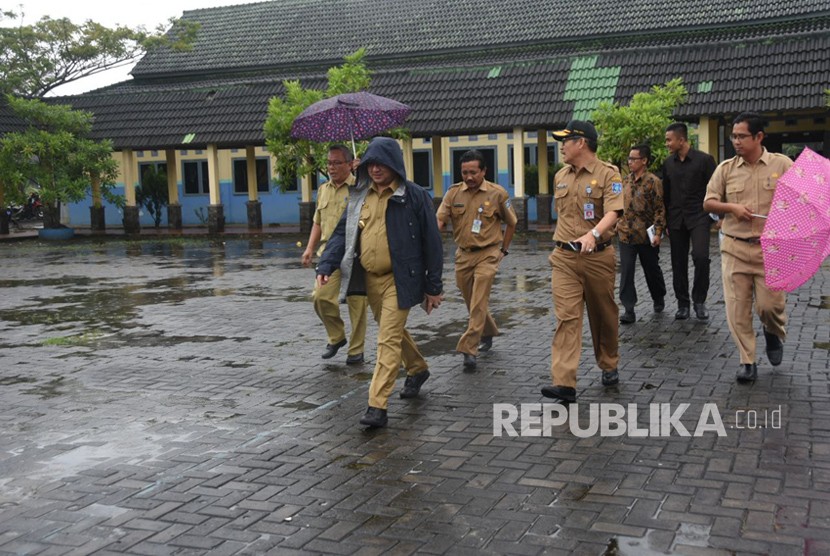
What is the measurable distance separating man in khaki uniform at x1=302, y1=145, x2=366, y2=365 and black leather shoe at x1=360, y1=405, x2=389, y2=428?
6.86 feet

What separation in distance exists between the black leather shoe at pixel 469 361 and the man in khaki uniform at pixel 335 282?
3.07ft

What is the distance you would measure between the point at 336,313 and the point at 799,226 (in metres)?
3.93

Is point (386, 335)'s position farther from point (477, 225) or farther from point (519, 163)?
point (519, 163)

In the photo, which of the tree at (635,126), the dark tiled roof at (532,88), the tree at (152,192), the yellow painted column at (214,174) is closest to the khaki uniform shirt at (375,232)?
the tree at (635,126)

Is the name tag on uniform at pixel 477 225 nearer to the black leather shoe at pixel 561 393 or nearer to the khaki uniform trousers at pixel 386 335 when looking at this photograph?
the khaki uniform trousers at pixel 386 335

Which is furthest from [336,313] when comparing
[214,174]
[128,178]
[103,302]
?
[128,178]

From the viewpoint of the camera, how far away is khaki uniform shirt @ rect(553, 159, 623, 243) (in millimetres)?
6563

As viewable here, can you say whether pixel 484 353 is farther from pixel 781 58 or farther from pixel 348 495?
pixel 781 58

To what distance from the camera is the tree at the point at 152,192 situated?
32.1m

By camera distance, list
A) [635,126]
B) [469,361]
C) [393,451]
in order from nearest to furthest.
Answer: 1. [393,451]
2. [469,361]
3. [635,126]

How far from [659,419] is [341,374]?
272 centimetres

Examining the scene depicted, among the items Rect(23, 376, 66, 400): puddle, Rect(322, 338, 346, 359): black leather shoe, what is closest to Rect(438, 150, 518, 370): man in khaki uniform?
Rect(322, 338, 346, 359): black leather shoe

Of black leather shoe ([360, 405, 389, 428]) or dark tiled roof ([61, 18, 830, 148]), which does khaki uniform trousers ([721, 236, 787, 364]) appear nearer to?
black leather shoe ([360, 405, 389, 428])

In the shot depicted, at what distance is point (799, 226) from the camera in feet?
19.4
